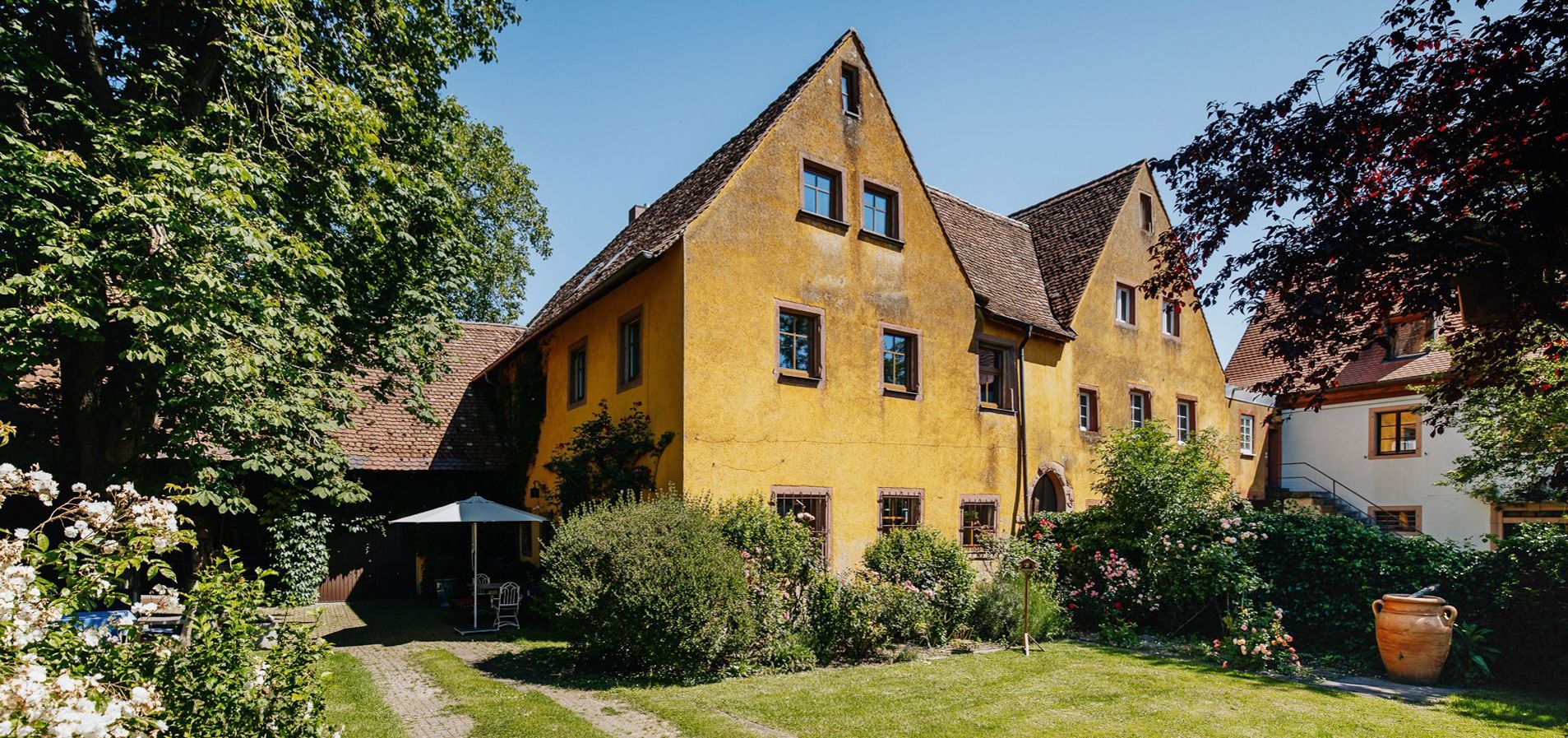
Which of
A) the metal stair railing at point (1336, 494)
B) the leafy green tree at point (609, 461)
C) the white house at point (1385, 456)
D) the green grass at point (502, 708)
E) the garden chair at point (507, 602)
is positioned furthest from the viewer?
the metal stair railing at point (1336, 494)

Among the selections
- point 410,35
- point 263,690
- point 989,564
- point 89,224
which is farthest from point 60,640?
point 989,564

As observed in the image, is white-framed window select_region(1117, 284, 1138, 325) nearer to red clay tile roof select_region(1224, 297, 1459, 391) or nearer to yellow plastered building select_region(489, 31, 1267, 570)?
yellow plastered building select_region(489, 31, 1267, 570)

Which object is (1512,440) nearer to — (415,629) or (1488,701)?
(1488,701)

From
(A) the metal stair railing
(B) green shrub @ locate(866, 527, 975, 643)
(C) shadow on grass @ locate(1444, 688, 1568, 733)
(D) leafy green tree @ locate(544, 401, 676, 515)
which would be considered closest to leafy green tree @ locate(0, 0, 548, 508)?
(D) leafy green tree @ locate(544, 401, 676, 515)

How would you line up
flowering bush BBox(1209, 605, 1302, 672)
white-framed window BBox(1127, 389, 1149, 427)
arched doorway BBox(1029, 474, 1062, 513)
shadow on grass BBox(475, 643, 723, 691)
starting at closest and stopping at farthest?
shadow on grass BBox(475, 643, 723, 691) < flowering bush BBox(1209, 605, 1302, 672) < arched doorway BBox(1029, 474, 1062, 513) < white-framed window BBox(1127, 389, 1149, 427)

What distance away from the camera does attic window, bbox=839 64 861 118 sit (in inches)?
629

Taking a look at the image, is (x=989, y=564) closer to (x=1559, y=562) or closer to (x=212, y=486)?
(x=1559, y=562)

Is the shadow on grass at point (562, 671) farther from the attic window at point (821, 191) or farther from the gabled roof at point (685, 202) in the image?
the attic window at point (821, 191)

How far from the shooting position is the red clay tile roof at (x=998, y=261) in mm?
18422

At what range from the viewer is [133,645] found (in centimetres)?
480

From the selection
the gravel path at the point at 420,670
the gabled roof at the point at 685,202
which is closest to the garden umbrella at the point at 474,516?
the gravel path at the point at 420,670

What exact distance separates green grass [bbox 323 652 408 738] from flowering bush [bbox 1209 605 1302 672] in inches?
434

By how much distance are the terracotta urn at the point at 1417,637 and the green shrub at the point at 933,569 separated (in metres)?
5.75

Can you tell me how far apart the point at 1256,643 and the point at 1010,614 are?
359 centimetres
